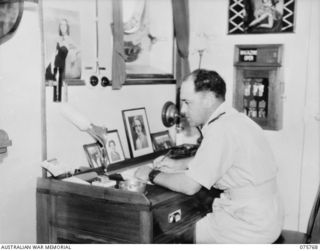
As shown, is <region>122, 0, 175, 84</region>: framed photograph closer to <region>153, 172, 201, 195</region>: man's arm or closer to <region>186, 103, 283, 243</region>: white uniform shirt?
<region>153, 172, 201, 195</region>: man's arm

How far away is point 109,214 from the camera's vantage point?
7.31ft

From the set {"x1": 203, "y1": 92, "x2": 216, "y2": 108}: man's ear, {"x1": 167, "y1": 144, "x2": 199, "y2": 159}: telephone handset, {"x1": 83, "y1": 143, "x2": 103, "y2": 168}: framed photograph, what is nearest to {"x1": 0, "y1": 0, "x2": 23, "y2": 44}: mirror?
{"x1": 83, "y1": 143, "x2": 103, "y2": 168}: framed photograph

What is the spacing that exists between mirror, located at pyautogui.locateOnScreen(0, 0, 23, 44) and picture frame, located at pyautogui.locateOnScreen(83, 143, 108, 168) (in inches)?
35.8

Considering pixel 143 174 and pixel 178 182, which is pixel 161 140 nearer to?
pixel 143 174

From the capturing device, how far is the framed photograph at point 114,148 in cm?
297

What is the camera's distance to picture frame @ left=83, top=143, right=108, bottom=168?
282 centimetres

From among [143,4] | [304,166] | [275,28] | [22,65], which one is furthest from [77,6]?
[304,166]

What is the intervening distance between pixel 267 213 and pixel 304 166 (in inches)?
52.6

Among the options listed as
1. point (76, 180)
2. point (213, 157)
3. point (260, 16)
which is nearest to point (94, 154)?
point (76, 180)

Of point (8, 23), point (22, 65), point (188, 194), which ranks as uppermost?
point (8, 23)

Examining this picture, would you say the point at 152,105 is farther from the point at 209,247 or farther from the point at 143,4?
the point at 209,247

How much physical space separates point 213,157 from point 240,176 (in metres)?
0.19

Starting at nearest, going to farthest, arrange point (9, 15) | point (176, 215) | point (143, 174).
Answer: point (9, 15)
point (176, 215)
point (143, 174)

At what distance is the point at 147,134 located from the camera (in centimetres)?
338
